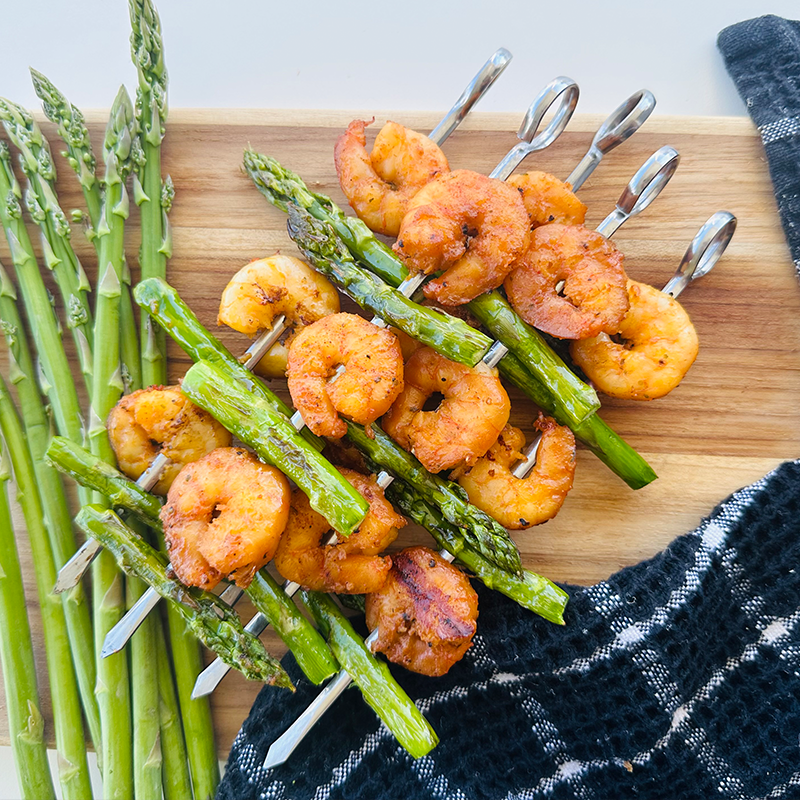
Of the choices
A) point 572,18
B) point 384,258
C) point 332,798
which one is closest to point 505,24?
point 572,18

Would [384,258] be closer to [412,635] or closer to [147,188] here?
[147,188]

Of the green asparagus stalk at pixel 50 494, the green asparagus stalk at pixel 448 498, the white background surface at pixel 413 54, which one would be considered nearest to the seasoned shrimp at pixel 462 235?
the green asparagus stalk at pixel 448 498

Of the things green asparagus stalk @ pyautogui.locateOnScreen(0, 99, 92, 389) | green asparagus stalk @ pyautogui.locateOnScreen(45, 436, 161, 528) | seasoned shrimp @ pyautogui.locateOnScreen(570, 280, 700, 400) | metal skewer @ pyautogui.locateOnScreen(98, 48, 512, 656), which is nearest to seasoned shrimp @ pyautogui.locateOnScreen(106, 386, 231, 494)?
green asparagus stalk @ pyautogui.locateOnScreen(45, 436, 161, 528)

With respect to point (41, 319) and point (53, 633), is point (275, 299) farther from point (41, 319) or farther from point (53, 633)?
point (53, 633)

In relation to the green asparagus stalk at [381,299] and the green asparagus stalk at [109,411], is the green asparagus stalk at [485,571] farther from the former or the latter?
the green asparagus stalk at [109,411]

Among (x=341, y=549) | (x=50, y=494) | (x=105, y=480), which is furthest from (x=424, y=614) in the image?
(x=50, y=494)
